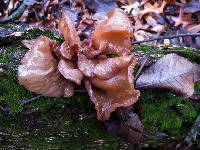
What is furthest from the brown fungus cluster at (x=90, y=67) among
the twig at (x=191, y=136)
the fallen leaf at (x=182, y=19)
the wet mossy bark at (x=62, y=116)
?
the fallen leaf at (x=182, y=19)

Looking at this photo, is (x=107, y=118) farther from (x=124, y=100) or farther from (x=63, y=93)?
(x=63, y=93)

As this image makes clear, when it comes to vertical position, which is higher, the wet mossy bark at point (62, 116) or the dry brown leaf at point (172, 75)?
the dry brown leaf at point (172, 75)

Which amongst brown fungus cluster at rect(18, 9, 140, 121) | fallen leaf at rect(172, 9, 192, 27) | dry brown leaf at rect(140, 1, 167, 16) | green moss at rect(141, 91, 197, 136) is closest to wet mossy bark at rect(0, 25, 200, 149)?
green moss at rect(141, 91, 197, 136)

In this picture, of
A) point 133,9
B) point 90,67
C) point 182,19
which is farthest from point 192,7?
point 90,67

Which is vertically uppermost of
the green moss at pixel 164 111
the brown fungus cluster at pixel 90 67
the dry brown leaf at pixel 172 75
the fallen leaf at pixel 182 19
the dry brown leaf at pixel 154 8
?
the brown fungus cluster at pixel 90 67

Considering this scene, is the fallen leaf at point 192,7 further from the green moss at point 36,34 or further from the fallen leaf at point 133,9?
the green moss at point 36,34

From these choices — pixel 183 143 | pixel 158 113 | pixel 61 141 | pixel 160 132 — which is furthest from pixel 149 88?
pixel 61 141
